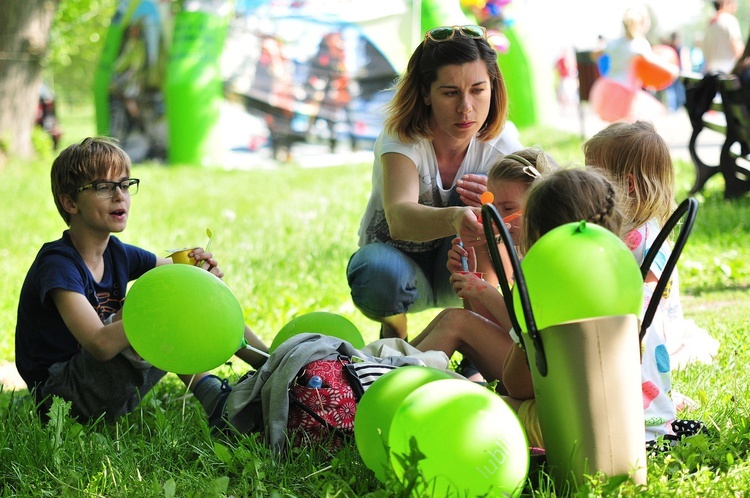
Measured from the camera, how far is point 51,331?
3051 millimetres

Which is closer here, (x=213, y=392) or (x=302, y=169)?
(x=213, y=392)

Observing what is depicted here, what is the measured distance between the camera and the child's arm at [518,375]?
2.42 meters

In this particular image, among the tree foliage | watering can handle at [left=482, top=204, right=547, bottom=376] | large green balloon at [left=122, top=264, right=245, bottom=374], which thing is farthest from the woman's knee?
the tree foliage

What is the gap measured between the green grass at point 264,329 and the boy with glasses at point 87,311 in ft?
0.32

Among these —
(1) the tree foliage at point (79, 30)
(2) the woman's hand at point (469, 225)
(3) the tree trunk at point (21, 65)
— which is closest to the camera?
(2) the woman's hand at point (469, 225)

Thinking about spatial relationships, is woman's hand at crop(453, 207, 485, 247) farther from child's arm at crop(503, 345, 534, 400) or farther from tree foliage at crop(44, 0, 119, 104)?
tree foliage at crop(44, 0, 119, 104)

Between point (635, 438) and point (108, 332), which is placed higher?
point (108, 332)

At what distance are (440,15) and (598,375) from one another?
38.5ft

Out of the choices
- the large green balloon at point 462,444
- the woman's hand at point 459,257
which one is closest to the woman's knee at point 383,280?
the woman's hand at point 459,257

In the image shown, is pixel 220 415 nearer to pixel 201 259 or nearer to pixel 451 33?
pixel 201 259

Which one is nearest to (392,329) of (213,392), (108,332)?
(213,392)

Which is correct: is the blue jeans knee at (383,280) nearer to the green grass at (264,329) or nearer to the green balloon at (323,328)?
the green balloon at (323,328)

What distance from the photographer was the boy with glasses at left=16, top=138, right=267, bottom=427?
290 cm

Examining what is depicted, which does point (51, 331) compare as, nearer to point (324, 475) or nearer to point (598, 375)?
point (324, 475)
